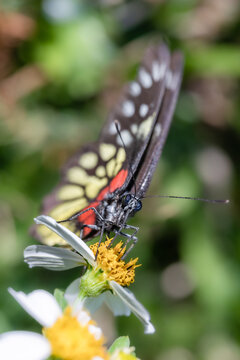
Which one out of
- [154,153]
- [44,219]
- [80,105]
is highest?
[44,219]

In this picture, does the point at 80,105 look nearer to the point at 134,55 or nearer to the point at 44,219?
the point at 134,55

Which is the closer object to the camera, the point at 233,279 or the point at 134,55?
the point at 233,279

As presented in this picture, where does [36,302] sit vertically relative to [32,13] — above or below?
below

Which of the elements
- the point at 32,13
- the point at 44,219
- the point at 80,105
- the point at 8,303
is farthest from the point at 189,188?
the point at 44,219

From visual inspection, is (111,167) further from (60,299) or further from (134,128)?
(60,299)

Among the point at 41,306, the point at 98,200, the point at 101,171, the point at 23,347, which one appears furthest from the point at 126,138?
the point at 23,347

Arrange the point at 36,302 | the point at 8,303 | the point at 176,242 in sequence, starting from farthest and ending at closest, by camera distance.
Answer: the point at 176,242
the point at 8,303
the point at 36,302
